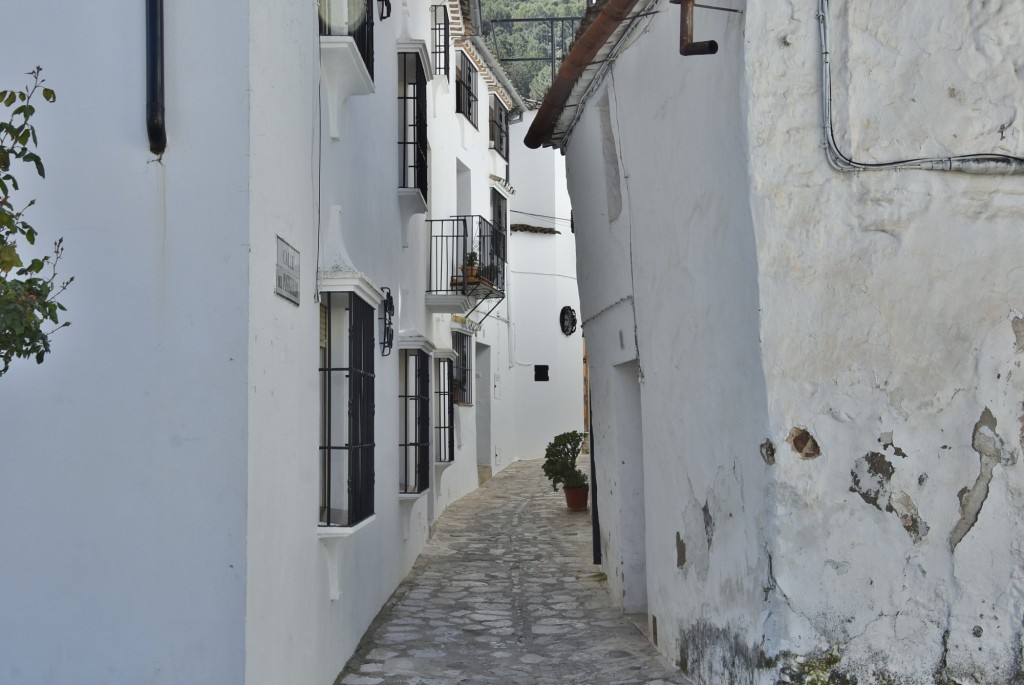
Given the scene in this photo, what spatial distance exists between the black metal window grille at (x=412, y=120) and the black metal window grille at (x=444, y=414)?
374cm

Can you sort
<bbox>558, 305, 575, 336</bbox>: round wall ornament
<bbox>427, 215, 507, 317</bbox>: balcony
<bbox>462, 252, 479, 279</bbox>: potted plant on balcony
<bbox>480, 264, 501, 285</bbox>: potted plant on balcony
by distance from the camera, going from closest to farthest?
<bbox>427, 215, 507, 317</bbox>: balcony → <bbox>462, 252, 479, 279</bbox>: potted plant on balcony → <bbox>480, 264, 501, 285</bbox>: potted plant on balcony → <bbox>558, 305, 575, 336</bbox>: round wall ornament

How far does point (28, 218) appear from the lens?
4609mm

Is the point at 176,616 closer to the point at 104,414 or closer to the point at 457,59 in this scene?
the point at 104,414

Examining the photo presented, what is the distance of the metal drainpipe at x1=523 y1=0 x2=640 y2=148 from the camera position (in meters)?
6.81

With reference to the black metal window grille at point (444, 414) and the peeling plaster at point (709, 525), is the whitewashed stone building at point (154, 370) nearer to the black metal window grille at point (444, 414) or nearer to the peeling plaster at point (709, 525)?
the peeling plaster at point (709, 525)

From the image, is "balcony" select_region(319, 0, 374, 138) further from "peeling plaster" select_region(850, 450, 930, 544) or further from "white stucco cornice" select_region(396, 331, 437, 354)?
"white stucco cornice" select_region(396, 331, 437, 354)

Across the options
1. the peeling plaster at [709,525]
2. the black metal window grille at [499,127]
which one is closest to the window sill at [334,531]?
the peeling plaster at [709,525]

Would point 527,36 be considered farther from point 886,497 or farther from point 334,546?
point 886,497

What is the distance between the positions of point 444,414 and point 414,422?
359cm

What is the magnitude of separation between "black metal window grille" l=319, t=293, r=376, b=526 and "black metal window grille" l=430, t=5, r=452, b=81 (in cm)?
971

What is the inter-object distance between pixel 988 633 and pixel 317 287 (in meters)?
3.84

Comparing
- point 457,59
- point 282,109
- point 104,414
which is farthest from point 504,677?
point 457,59

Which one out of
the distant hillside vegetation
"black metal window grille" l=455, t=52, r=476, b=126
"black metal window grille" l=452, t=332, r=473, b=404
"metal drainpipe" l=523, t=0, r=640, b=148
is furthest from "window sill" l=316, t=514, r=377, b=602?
the distant hillside vegetation

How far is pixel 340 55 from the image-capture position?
632 centimetres
